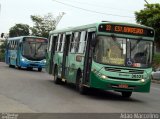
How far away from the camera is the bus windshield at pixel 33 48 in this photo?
4050 centimetres


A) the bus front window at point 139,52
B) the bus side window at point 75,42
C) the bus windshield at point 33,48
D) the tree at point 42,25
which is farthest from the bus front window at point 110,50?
the tree at point 42,25

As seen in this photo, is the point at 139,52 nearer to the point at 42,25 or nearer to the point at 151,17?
the point at 151,17

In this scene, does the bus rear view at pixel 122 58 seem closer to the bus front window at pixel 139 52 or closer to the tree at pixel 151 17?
the bus front window at pixel 139 52

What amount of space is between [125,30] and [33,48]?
22.6 meters

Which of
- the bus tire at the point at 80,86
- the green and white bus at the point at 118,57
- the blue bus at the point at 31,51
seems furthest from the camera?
the blue bus at the point at 31,51

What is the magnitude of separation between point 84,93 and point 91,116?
6760 millimetres

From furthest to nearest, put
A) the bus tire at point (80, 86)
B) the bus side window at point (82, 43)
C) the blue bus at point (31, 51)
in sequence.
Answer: the blue bus at point (31, 51) → the bus side window at point (82, 43) → the bus tire at point (80, 86)

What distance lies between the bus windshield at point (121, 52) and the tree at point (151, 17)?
1256 inches

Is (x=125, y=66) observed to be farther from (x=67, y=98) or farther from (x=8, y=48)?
Answer: (x=8, y=48)

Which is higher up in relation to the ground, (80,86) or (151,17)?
(151,17)

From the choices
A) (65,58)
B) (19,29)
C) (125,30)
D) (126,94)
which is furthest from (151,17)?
(19,29)

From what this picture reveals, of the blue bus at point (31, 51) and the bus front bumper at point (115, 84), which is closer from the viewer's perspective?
the bus front bumper at point (115, 84)

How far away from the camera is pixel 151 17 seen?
51656mm

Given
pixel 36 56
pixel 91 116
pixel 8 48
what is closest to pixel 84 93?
pixel 91 116
